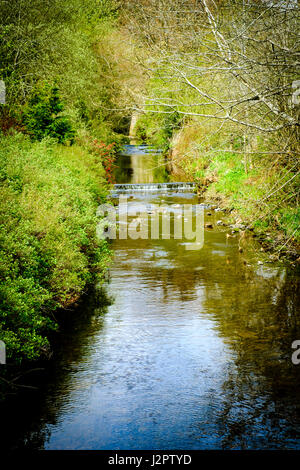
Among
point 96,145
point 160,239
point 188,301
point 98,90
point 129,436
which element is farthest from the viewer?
point 98,90

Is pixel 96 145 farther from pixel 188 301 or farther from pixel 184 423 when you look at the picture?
pixel 184 423

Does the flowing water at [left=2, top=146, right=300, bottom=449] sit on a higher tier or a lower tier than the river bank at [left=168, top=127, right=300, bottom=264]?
lower

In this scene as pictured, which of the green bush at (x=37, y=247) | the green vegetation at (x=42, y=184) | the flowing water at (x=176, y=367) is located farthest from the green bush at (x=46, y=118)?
the flowing water at (x=176, y=367)

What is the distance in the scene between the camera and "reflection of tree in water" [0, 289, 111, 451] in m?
6.86

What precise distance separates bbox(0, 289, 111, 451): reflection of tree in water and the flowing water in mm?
17

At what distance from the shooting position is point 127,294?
1239cm

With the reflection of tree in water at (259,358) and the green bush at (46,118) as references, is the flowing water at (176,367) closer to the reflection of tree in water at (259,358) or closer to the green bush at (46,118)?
the reflection of tree in water at (259,358)

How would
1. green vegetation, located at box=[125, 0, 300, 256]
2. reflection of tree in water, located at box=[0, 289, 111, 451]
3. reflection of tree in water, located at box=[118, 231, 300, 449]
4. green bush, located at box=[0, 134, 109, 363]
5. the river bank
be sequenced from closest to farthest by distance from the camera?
reflection of tree in water, located at box=[0, 289, 111, 451], reflection of tree in water, located at box=[118, 231, 300, 449], green bush, located at box=[0, 134, 109, 363], green vegetation, located at box=[125, 0, 300, 256], the river bank

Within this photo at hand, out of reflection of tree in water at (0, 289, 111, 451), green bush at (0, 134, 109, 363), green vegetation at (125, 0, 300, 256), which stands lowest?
reflection of tree in water at (0, 289, 111, 451)

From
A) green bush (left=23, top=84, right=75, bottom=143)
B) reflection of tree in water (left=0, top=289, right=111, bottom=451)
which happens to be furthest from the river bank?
green bush (left=23, top=84, right=75, bottom=143)

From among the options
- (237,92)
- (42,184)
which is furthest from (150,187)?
→ (237,92)

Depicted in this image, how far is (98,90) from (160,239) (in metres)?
22.0

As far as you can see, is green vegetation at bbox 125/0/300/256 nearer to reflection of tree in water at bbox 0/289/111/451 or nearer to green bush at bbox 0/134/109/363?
green bush at bbox 0/134/109/363

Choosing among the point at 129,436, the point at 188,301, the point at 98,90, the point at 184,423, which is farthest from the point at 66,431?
the point at 98,90
